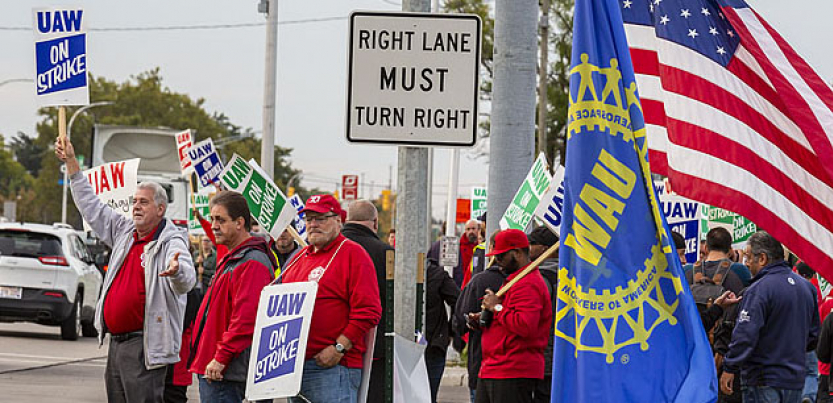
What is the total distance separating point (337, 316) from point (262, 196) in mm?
5154

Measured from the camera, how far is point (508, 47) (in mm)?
12547

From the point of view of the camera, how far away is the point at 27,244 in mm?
23016

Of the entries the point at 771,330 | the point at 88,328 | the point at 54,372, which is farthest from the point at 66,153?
the point at 88,328

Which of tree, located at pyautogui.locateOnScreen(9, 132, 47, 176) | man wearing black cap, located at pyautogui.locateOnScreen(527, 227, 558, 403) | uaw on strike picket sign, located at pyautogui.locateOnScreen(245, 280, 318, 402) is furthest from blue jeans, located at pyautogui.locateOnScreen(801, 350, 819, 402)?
tree, located at pyautogui.locateOnScreen(9, 132, 47, 176)

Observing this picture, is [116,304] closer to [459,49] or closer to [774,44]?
[459,49]

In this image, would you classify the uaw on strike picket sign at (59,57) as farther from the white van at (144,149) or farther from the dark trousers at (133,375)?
the white van at (144,149)

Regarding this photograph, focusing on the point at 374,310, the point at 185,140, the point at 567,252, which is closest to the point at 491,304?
the point at 374,310

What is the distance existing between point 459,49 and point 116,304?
10.2 feet

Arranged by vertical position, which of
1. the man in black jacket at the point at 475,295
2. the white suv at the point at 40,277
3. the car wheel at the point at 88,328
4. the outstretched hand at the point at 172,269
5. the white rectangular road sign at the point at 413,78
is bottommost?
the car wheel at the point at 88,328

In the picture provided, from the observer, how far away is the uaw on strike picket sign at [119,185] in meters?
11.9

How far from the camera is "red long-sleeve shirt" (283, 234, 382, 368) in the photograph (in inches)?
308

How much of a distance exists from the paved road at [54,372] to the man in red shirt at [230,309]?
667 centimetres

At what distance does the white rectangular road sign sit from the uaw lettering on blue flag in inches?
29.4

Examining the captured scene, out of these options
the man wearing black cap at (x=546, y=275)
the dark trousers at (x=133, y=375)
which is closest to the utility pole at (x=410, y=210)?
the dark trousers at (x=133, y=375)
